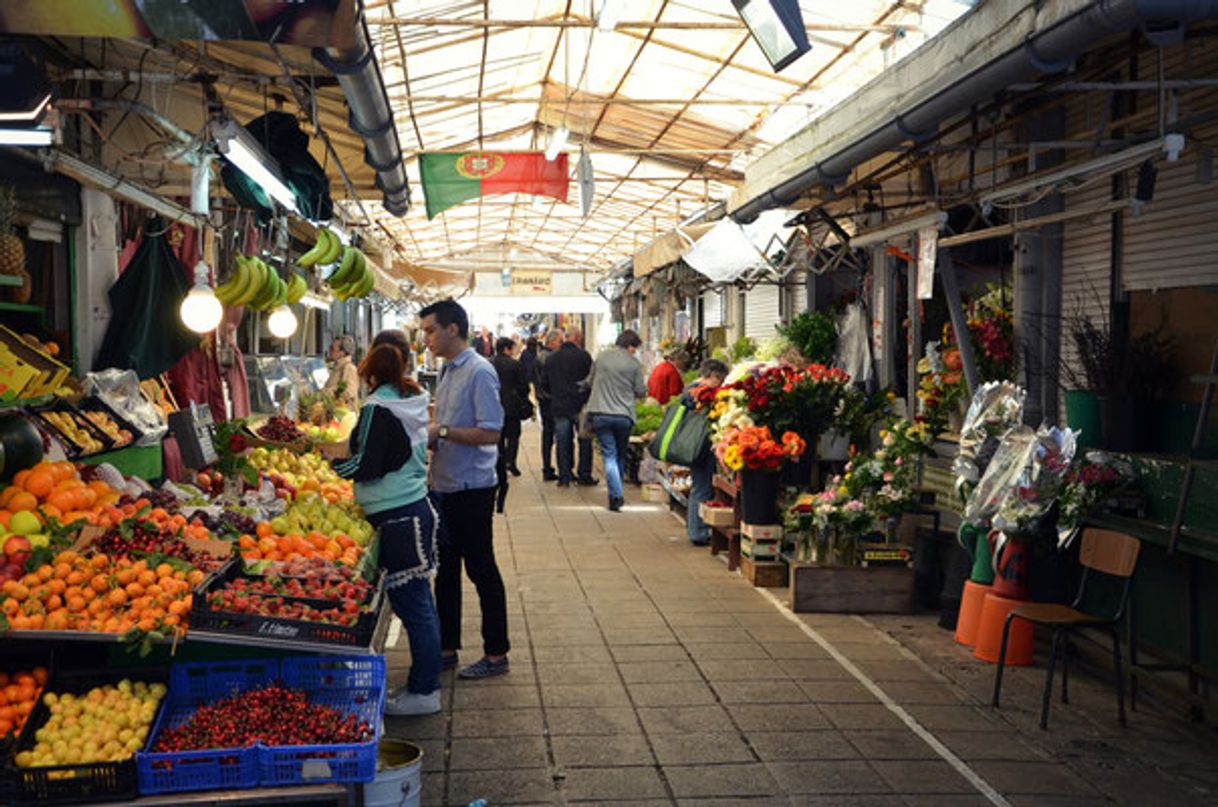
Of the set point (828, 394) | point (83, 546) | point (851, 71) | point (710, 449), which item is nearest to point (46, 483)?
point (83, 546)

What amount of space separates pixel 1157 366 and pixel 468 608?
4727 mm

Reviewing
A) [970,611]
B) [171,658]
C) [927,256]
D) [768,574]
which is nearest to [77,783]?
[171,658]

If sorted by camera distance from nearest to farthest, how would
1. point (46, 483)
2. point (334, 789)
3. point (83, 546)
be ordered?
1. point (334, 789)
2. point (83, 546)
3. point (46, 483)

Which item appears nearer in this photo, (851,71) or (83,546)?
(83,546)

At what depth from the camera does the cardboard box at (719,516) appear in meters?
10.2

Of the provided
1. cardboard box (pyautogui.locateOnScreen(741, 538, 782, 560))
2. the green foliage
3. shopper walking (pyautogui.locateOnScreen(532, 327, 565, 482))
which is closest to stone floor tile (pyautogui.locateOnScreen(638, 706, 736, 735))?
cardboard box (pyautogui.locateOnScreen(741, 538, 782, 560))

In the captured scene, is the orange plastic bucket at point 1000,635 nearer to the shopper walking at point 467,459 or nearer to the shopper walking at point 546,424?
the shopper walking at point 467,459

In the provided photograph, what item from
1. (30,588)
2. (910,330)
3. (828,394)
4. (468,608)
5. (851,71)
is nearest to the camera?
(30,588)

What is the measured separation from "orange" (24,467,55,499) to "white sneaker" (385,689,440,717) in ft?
6.10

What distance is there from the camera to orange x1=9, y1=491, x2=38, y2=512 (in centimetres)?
507

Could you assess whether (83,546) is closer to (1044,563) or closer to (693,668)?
(693,668)

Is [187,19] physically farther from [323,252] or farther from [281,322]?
[281,322]

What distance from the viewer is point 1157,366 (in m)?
6.70

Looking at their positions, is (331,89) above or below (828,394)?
above
